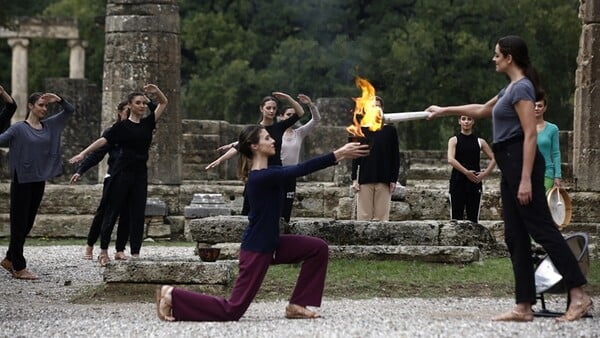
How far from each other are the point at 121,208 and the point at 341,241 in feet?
8.24

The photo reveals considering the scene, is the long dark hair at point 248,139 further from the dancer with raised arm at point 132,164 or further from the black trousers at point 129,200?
the black trousers at point 129,200

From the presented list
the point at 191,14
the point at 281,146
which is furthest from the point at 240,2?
the point at 281,146

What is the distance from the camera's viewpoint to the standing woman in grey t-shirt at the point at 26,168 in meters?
15.1

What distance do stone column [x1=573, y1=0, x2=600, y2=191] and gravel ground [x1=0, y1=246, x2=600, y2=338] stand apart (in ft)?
26.3

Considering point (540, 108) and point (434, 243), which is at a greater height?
point (540, 108)

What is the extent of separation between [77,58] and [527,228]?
40.8 metres

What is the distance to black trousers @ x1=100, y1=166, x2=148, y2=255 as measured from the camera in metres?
16.1

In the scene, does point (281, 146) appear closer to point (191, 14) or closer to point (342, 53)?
point (342, 53)

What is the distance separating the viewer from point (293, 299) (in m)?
11.2

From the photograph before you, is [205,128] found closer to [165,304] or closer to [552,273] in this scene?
[165,304]

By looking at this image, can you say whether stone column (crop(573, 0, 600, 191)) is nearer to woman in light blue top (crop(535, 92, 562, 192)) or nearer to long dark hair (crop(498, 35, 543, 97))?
woman in light blue top (crop(535, 92, 562, 192))

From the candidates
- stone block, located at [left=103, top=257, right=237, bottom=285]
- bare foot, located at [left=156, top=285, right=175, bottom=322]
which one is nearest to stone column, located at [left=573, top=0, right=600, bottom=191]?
stone block, located at [left=103, top=257, right=237, bottom=285]

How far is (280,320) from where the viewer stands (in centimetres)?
1116

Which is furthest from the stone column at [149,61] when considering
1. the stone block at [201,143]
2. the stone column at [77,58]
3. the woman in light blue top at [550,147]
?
the stone column at [77,58]
